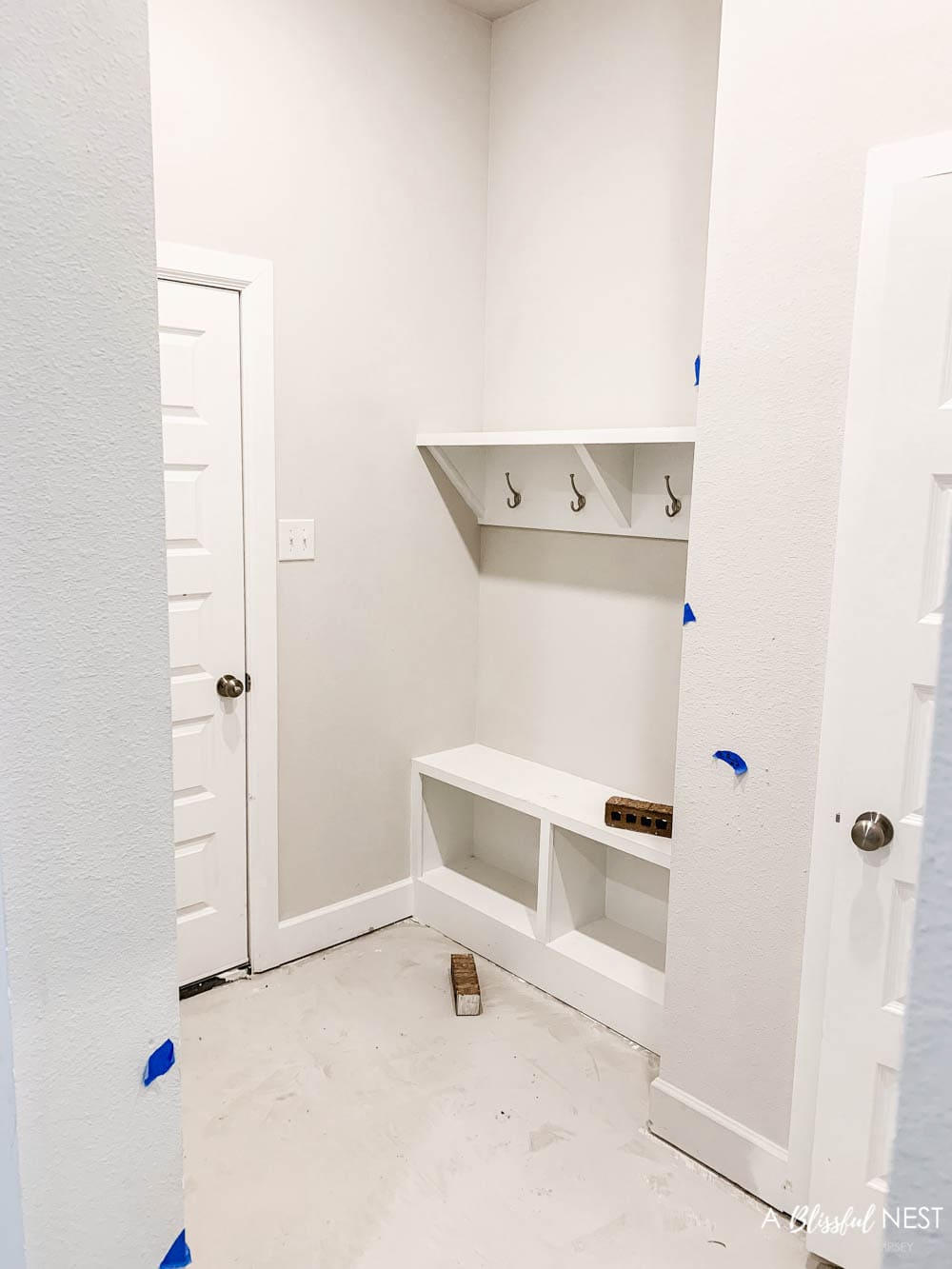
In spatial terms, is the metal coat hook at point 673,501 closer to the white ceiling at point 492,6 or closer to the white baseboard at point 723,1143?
the white baseboard at point 723,1143

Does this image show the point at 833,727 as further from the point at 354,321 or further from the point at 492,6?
the point at 492,6

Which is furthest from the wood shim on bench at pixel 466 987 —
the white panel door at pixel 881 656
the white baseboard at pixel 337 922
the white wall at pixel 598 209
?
the white wall at pixel 598 209

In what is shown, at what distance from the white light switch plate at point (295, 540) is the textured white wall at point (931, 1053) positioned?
2.38 metres

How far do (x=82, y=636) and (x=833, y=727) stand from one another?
51.1 inches

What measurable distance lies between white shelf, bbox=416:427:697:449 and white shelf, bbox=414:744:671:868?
1.00 m

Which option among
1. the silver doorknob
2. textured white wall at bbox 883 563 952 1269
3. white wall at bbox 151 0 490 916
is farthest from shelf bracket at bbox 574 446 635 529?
textured white wall at bbox 883 563 952 1269

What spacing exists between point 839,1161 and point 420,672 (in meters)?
1.77

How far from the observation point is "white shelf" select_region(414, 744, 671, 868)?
239cm

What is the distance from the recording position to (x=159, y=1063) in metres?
1.11

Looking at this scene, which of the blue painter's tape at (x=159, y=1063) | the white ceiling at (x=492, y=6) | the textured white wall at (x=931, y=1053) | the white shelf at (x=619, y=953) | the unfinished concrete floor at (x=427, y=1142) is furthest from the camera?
the white ceiling at (x=492, y=6)

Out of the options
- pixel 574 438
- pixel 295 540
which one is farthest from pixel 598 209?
pixel 295 540

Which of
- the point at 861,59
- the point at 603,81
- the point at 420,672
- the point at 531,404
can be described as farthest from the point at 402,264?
the point at 861,59

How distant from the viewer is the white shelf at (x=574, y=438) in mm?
2178

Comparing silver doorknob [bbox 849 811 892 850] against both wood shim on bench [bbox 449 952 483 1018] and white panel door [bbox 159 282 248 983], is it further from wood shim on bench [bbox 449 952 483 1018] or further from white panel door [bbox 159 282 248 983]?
white panel door [bbox 159 282 248 983]
